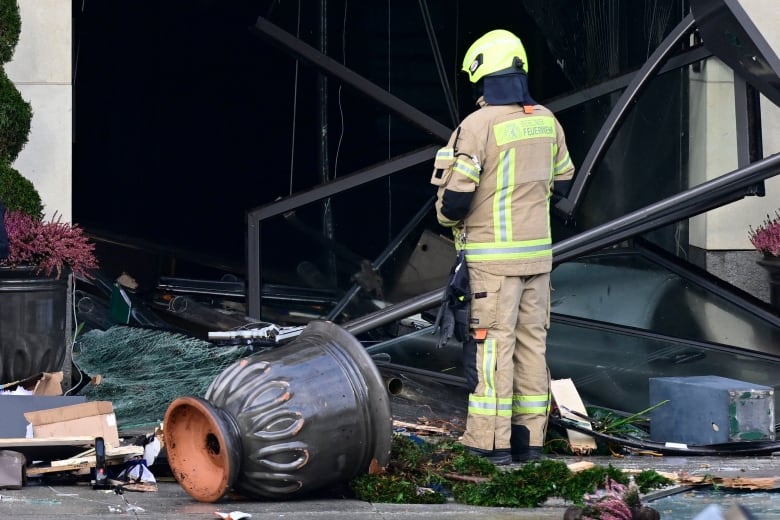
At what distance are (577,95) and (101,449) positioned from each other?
165 inches

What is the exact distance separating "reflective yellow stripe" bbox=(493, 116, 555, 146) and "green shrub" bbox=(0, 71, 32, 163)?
2338mm

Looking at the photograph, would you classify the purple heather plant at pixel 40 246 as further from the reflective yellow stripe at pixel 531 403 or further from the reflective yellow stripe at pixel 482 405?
the reflective yellow stripe at pixel 531 403

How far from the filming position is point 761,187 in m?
6.66

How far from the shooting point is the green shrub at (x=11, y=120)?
6.03 metres

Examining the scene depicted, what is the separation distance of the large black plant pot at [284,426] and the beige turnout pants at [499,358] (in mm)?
723

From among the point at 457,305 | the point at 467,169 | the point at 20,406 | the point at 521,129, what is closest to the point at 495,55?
Result: the point at 521,129

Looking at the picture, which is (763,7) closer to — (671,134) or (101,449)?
(671,134)

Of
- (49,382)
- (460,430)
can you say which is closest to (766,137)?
(460,430)

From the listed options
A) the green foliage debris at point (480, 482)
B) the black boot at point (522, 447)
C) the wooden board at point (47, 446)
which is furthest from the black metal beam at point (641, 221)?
the wooden board at point (47, 446)

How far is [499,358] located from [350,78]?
8.77 ft

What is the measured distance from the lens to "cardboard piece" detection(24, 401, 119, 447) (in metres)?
5.10

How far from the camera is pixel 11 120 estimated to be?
238 inches

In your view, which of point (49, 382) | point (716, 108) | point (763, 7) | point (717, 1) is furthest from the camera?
point (716, 108)

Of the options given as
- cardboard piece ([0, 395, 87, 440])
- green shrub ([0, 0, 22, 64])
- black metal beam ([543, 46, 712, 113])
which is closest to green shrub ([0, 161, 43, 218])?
green shrub ([0, 0, 22, 64])
